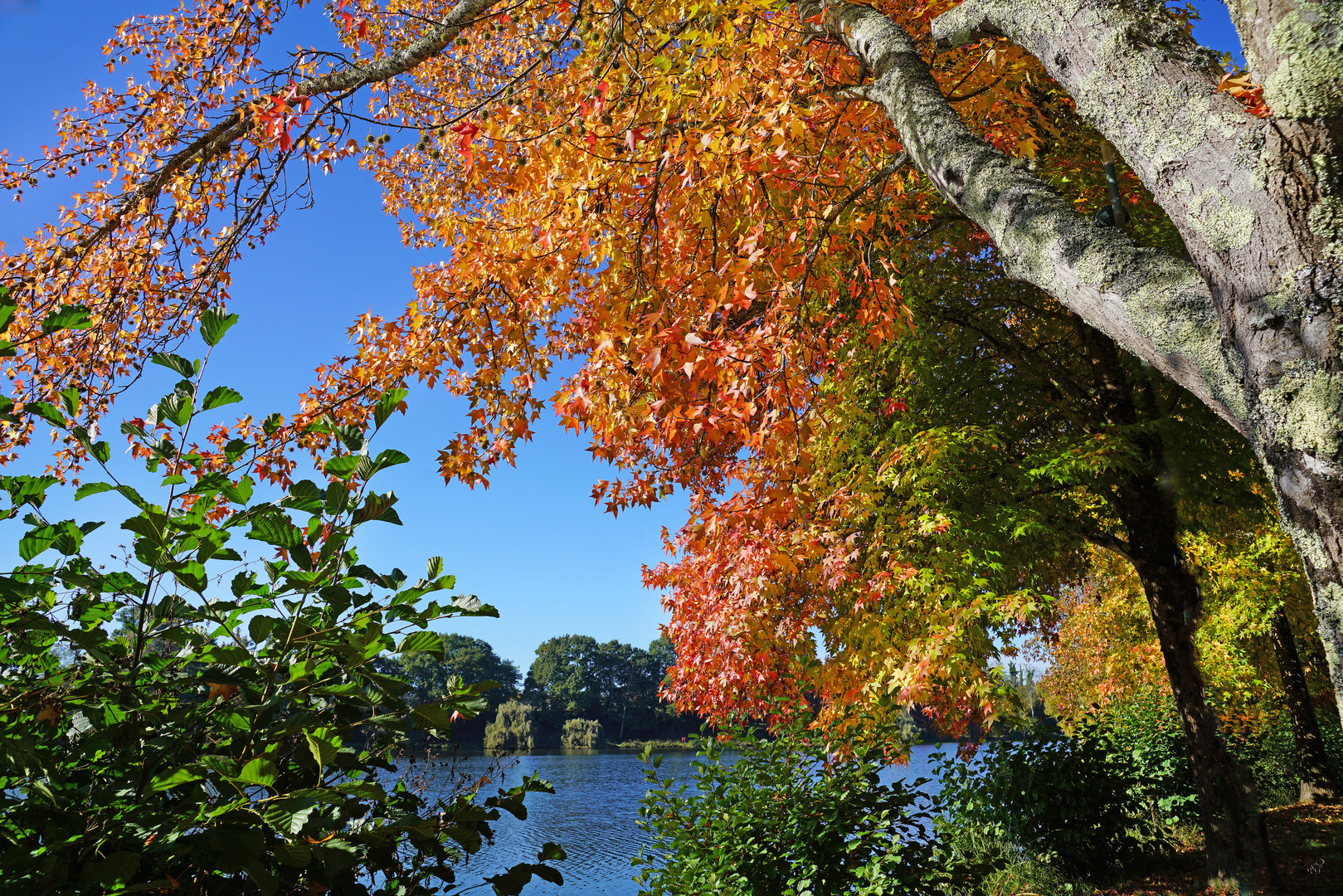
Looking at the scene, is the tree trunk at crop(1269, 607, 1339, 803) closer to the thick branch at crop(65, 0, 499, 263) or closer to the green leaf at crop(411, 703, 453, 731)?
the thick branch at crop(65, 0, 499, 263)

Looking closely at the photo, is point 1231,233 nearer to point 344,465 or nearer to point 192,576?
point 344,465

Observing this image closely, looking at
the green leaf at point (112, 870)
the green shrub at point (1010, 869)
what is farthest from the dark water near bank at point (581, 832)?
the green leaf at point (112, 870)

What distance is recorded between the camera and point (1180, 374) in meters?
2.30

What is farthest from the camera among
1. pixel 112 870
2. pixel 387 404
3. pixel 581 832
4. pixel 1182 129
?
pixel 581 832

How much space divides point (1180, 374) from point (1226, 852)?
7.91 metres

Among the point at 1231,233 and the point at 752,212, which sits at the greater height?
the point at 752,212

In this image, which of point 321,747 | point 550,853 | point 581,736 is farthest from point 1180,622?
point 581,736

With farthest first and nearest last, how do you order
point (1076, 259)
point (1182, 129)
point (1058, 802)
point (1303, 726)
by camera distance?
point (1303, 726) < point (1058, 802) < point (1076, 259) < point (1182, 129)

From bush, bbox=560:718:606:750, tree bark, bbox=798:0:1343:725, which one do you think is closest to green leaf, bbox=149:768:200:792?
tree bark, bbox=798:0:1343:725

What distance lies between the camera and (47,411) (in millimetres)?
1488

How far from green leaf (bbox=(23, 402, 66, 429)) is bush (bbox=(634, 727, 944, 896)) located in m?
4.00

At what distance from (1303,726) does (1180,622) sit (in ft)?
23.7

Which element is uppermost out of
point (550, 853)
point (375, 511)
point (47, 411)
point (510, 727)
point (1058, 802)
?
point (47, 411)

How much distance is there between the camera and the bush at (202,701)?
1.29 meters
